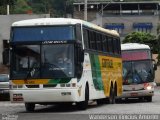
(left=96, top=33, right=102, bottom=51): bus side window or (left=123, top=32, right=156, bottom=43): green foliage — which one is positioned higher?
(left=96, top=33, right=102, bottom=51): bus side window

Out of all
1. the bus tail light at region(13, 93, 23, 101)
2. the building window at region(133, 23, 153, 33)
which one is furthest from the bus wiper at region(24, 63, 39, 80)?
the building window at region(133, 23, 153, 33)

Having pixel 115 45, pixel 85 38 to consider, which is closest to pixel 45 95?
pixel 85 38

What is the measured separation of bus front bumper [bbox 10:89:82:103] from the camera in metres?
22.5

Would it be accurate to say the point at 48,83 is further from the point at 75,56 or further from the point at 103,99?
the point at 103,99

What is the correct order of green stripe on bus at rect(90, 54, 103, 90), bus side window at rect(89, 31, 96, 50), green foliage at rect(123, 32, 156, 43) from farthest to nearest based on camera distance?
green foliage at rect(123, 32, 156, 43) < green stripe on bus at rect(90, 54, 103, 90) < bus side window at rect(89, 31, 96, 50)

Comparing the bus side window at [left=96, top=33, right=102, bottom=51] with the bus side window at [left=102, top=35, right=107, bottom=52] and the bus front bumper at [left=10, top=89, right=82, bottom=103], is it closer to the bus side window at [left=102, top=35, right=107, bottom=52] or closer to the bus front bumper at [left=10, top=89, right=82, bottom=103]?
the bus side window at [left=102, top=35, right=107, bottom=52]

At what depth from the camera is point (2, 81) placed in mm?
34906

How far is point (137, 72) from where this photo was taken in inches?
1318

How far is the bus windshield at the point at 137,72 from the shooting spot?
3331 centimetres

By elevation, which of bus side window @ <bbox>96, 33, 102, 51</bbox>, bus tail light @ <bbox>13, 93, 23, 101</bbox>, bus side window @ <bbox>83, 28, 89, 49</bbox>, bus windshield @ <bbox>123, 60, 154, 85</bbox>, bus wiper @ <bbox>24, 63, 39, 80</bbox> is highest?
bus side window @ <bbox>83, 28, 89, 49</bbox>

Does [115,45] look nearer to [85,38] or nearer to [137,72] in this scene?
[137,72]

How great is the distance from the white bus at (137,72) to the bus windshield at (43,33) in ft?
35.4

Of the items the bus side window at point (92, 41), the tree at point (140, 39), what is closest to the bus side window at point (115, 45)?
the bus side window at point (92, 41)

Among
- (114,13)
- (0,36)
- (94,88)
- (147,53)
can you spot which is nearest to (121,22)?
(114,13)
